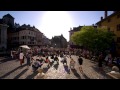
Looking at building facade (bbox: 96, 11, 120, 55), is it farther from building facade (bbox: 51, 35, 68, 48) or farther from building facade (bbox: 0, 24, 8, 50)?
building facade (bbox: 51, 35, 68, 48)

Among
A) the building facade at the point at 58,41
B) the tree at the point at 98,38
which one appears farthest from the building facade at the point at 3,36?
the building facade at the point at 58,41

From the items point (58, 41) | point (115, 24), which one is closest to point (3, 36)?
point (115, 24)

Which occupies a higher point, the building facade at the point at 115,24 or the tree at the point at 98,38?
the building facade at the point at 115,24

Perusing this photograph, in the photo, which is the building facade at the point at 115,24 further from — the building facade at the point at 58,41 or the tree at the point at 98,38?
the building facade at the point at 58,41

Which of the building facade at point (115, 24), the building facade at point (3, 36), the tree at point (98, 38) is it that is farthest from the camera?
the building facade at point (3, 36)

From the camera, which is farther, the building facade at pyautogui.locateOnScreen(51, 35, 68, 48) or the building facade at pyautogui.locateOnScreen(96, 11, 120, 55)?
the building facade at pyautogui.locateOnScreen(51, 35, 68, 48)

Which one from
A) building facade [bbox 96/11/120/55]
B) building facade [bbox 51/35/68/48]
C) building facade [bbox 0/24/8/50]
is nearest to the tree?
building facade [bbox 96/11/120/55]

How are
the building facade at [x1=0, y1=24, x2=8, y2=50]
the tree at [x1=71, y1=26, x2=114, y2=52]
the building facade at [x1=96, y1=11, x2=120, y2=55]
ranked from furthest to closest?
the building facade at [x1=0, y1=24, x2=8, y2=50] → the building facade at [x1=96, y1=11, x2=120, y2=55] → the tree at [x1=71, y1=26, x2=114, y2=52]

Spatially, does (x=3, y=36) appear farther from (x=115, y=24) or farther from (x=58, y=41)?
(x=58, y=41)

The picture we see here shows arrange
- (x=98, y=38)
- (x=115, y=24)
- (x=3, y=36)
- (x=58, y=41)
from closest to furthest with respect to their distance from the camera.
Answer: (x=98, y=38), (x=115, y=24), (x=3, y=36), (x=58, y=41)

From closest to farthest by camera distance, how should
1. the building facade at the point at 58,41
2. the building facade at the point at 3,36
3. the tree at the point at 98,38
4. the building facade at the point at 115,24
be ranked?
the tree at the point at 98,38, the building facade at the point at 115,24, the building facade at the point at 3,36, the building facade at the point at 58,41

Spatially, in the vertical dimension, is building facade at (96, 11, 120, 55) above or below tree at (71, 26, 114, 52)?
above

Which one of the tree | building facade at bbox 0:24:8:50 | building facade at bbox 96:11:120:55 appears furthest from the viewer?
building facade at bbox 0:24:8:50
